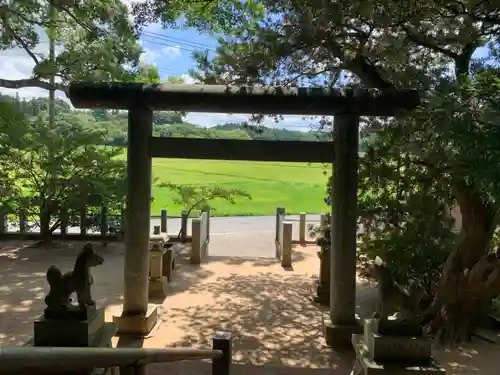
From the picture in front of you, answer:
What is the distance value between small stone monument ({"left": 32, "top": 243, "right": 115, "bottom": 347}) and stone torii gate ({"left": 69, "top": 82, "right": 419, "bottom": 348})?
2.68 metres

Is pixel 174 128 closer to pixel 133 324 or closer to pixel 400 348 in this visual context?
pixel 133 324

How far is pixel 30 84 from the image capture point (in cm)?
1074

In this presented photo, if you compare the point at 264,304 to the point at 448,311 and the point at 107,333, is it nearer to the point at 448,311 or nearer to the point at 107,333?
the point at 448,311

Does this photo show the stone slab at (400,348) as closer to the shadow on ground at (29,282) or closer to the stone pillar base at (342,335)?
the stone pillar base at (342,335)

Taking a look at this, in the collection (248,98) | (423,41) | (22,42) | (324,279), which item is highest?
(22,42)

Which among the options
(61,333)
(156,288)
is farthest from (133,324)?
(61,333)

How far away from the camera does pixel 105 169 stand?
12961 mm

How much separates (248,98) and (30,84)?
277 inches

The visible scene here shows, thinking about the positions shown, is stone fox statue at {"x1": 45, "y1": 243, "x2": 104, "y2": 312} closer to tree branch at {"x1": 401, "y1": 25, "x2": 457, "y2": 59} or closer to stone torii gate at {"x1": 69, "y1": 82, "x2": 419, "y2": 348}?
stone torii gate at {"x1": 69, "y1": 82, "x2": 419, "y2": 348}

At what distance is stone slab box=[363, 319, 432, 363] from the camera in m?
3.57

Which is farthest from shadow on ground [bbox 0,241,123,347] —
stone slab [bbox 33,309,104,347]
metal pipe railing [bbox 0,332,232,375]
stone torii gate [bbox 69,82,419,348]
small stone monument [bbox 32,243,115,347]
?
metal pipe railing [bbox 0,332,232,375]

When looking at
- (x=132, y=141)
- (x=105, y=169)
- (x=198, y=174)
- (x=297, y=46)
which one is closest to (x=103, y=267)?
(x=105, y=169)

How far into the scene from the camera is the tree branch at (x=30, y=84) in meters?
10.5

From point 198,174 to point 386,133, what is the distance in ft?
55.3
